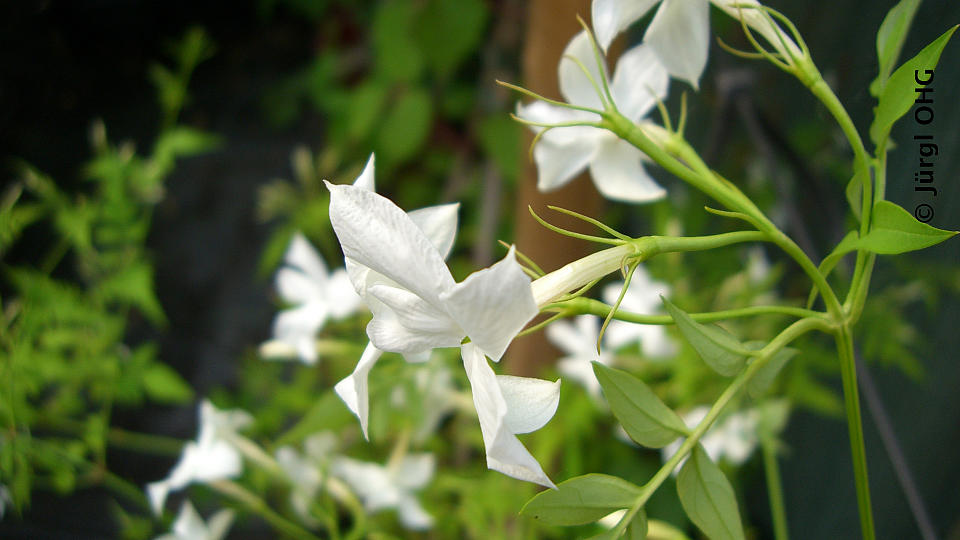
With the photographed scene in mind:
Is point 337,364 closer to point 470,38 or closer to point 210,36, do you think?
point 470,38

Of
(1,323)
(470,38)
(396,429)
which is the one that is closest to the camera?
(1,323)

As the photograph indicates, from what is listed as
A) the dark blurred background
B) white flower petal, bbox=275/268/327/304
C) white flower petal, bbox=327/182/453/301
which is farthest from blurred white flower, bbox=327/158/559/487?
white flower petal, bbox=275/268/327/304

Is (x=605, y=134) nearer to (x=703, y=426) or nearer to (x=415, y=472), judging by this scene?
(x=703, y=426)

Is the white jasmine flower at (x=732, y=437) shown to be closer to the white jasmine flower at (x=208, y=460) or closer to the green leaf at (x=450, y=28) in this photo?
the white jasmine flower at (x=208, y=460)

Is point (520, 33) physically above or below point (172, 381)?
above

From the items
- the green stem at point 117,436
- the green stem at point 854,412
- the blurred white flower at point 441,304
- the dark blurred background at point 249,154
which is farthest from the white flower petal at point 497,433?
the green stem at point 117,436

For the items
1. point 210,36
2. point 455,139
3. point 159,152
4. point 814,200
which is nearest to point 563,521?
point 814,200
